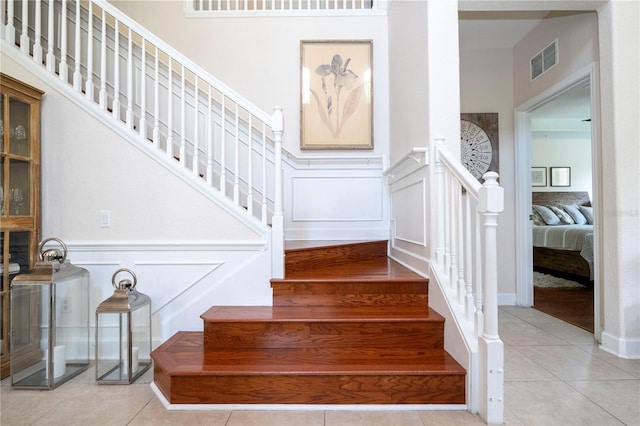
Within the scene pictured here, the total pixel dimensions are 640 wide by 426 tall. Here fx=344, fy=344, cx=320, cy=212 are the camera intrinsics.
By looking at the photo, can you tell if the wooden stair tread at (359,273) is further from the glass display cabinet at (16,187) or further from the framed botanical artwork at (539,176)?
the framed botanical artwork at (539,176)

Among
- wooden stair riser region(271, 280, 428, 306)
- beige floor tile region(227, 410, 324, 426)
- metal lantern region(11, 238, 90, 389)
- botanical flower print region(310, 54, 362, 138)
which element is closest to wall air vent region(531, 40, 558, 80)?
botanical flower print region(310, 54, 362, 138)

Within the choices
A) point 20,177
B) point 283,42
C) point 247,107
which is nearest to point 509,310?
point 247,107

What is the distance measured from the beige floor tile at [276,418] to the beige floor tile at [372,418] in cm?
6

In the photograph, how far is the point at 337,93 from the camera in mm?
3576

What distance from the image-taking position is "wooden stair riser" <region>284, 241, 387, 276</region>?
261 cm

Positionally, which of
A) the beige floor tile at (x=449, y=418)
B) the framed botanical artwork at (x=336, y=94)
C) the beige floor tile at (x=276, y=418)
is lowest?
the beige floor tile at (x=276, y=418)

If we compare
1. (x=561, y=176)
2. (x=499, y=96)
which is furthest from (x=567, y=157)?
(x=499, y=96)

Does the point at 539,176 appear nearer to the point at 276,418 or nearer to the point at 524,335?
the point at 524,335

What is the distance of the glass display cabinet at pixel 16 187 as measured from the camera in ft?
7.12

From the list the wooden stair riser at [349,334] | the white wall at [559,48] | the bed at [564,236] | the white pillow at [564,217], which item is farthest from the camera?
the white pillow at [564,217]

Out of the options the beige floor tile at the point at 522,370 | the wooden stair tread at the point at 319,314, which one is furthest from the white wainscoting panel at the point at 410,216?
the beige floor tile at the point at 522,370

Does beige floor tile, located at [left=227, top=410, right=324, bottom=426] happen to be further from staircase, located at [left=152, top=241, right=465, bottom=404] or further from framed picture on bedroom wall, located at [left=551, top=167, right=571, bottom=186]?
framed picture on bedroom wall, located at [left=551, top=167, right=571, bottom=186]

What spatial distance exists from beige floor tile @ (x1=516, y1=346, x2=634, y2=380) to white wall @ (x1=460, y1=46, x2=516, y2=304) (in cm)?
140

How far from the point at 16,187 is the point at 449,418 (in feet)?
9.69
